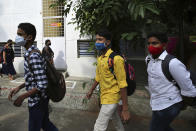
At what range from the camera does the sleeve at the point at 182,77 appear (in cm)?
197

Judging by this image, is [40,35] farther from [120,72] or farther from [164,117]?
[164,117]

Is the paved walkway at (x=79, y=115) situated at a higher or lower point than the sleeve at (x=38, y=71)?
lower

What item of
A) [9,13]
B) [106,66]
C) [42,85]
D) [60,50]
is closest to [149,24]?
[106,66]

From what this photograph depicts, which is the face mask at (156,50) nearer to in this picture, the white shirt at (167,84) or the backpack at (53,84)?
the white shirt at (167,84)

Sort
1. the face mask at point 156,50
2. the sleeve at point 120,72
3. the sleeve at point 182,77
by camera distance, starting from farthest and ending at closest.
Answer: the sleeve at point 120,72, the face mask at point 156,50, the sleeve at point 182,77

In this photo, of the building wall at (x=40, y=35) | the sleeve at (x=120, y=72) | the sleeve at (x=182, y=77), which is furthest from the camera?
the building wall at (x=40, y=35)

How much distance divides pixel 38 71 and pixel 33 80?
0.46ft

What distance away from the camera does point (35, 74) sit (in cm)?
208

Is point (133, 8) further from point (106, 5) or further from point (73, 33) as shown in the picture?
point (73, 33)

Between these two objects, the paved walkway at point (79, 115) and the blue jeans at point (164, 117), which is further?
the paved walkway at point (79, 115)

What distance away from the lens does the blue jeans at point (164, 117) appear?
209 centimetres

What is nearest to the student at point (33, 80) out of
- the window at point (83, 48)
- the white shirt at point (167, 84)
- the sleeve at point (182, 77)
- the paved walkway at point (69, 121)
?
the white shirt at point (167, 84)

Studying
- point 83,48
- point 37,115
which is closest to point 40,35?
point 83,48

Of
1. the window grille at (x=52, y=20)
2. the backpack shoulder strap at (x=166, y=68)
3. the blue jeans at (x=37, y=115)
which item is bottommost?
the blue jeans at (x=37, y=115)
